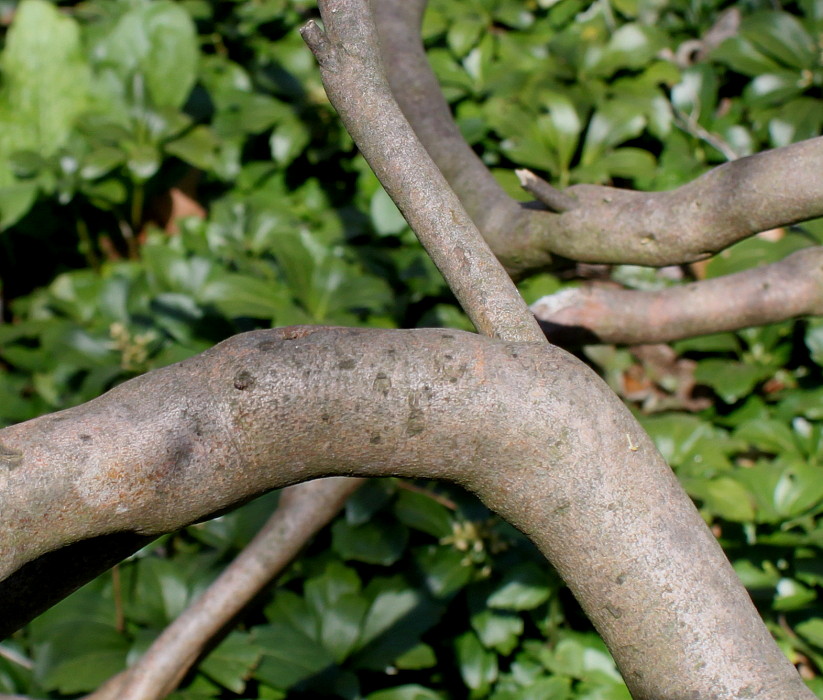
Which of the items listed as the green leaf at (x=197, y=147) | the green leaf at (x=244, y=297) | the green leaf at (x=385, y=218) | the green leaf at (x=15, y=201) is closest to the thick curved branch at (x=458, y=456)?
the green leaf at (x=244, y=297)

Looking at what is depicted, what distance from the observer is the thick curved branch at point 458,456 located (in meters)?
0.68

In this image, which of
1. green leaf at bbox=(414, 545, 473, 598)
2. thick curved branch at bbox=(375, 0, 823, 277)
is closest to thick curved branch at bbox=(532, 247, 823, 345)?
thick curved branch at bbox=(375, 0, 823, 277)

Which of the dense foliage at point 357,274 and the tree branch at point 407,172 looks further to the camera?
the dense foliage at point 357,274

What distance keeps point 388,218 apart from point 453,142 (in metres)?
1.18

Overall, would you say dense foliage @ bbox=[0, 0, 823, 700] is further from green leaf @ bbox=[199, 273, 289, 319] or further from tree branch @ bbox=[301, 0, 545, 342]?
tree branch @ bbox=[301, 0, 545, 342]

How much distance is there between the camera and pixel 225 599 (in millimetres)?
1432

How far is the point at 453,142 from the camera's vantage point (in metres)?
1.37

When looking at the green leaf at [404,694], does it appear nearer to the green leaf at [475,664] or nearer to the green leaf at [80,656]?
the green leaf at [475,664]

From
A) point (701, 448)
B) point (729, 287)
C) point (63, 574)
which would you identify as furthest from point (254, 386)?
point (701, 448)

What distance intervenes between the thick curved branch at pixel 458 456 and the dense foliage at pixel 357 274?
1.06 meters

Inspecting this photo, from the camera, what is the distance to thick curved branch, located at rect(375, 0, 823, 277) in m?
0.99

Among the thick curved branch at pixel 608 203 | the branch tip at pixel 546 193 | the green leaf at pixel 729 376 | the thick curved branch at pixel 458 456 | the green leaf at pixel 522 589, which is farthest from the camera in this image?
the green leaf at pixel 729 376

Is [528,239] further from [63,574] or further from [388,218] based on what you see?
[388,218]

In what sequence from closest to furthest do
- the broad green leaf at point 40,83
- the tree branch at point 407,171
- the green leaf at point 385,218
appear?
the tree branch at point 407,171 < the green leaf at point 385,218 < the broad green leaf at point 40,83
